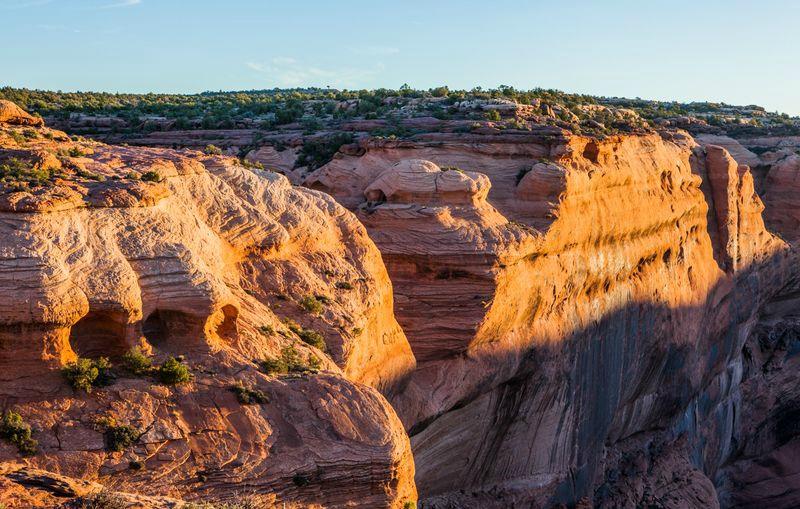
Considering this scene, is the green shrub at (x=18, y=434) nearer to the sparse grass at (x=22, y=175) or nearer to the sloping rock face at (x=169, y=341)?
the sloping rock face at (x=169, y=341)

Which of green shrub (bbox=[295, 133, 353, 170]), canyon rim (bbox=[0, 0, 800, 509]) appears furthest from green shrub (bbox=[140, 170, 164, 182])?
green shrub (bbox=[295, 133, 353, 170])

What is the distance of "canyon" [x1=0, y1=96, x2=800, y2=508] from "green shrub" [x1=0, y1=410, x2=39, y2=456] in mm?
117

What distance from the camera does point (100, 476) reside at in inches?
488

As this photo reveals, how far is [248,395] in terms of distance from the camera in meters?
14.4

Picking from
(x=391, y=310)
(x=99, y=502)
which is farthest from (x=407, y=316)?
(x=99, y=502)

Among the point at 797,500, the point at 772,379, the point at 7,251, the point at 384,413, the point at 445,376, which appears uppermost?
the point at 7,251

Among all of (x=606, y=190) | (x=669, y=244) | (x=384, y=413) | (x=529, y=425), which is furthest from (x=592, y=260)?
(x=384, y=413)

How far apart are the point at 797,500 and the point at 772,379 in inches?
244

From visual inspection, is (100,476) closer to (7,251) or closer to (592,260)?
(7,251)

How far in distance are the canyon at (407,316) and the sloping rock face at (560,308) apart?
99 mm

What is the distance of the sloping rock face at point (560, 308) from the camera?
24.4m

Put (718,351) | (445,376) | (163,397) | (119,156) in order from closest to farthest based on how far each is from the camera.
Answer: (163,397), (119,156), (445,376), (718,351)

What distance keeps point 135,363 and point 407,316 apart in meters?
11.1

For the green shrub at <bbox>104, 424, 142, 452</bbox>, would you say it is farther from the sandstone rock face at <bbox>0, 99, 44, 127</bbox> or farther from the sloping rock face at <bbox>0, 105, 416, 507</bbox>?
the sandstone rock face at <bbox>0, 99, 44, 127</bbox>
